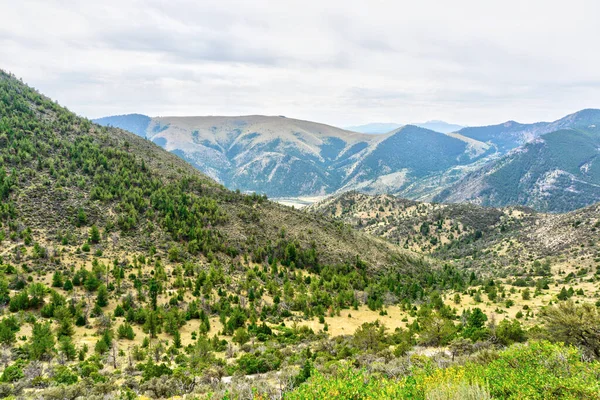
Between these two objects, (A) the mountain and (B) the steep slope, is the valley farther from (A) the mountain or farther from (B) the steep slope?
(A) the mountain

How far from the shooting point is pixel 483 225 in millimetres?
121500

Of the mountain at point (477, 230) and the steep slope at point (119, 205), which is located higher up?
the steep slope at point (119, 205)

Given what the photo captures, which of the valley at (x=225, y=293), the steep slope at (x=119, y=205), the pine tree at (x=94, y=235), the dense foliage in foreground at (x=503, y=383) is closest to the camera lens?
the dense foliage in foreground at (x=503, y=383)

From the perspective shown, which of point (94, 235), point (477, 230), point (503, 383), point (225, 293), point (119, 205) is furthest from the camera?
point (477, 230)

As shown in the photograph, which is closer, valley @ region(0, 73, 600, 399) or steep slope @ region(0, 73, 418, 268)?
valley @ region(0, 73, 600, 399)

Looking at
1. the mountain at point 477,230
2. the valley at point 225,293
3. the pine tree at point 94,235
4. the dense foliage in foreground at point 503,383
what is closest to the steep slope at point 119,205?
the valley at point 225,293

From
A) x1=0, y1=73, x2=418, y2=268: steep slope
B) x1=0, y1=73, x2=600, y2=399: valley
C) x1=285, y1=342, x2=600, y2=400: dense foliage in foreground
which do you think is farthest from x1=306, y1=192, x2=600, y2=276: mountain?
x1=285, y1=342, x2=600, y2=400: dense foliage in foreground

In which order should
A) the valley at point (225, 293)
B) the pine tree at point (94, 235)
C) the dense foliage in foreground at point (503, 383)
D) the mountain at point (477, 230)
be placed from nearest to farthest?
1. the dense foliage in foreground at point (503, 383)
2. the valley at point (225, 293)
3. the pine tree at point (94, 235)
4. the mountain at point (477, 230)

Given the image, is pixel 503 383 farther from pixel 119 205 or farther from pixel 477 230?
Result: pixel 477 230

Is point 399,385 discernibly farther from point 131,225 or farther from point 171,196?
point 171,196

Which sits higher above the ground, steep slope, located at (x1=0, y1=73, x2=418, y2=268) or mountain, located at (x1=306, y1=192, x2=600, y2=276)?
steep slope, located at (x1=0, y1=73, x2=418, y2=268)

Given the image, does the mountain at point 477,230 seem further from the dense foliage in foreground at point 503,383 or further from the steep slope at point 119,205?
the dense foliage in foreground at point 503,383

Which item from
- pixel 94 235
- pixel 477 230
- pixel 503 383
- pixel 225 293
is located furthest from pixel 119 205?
pixel 477 230

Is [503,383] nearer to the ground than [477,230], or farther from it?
farther from it
